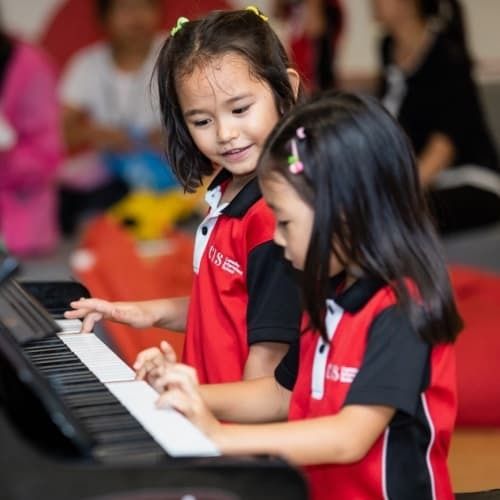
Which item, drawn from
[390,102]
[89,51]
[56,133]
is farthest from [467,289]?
[89,51]

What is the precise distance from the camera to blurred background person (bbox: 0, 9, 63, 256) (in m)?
4.74

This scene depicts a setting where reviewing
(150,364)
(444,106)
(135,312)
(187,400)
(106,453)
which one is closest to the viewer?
(106,453)

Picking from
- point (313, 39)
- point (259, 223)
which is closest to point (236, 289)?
point (259, 223)

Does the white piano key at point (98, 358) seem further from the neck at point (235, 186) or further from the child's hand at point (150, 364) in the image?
the neck at point (235, 186)

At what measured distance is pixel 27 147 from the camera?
191 inches

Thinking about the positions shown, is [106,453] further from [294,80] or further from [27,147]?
[27,147]

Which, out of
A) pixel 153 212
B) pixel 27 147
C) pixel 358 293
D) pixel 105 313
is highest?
pixel 358 293

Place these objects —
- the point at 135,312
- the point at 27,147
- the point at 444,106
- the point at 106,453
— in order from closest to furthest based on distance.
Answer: the point at 106,453 < the point at 135,312 < the point at 444,106 < the point at 27,147

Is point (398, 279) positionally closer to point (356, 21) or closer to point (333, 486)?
point (333, 486)

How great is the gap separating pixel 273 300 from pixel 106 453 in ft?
1.67

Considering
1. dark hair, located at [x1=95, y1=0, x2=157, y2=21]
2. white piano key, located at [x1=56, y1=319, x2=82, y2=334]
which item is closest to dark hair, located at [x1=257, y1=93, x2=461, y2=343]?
white piano key, located at [x1=56, y1=319, x2=82, y2=334]

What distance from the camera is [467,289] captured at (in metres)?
3.59

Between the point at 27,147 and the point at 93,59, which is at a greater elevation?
the point at 93,59

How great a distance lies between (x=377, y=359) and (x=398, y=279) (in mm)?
101
